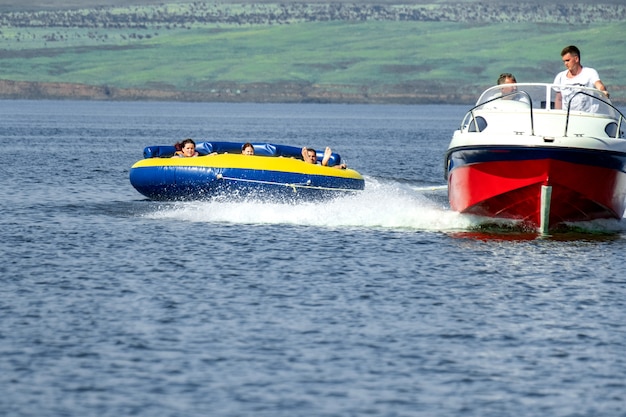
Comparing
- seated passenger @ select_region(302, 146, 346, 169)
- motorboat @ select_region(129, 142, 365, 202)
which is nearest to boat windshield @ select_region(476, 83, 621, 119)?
motorboat @ select_region(129, 142, 365, 202)

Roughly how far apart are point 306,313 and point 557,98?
9687 millimetres

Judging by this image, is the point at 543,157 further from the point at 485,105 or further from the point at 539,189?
the point at 485,105

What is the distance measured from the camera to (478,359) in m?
14.4

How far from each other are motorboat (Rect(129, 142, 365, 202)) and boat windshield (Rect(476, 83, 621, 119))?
5562 mm

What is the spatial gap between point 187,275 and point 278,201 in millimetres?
9279

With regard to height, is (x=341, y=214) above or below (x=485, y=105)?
below

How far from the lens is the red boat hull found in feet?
77.3

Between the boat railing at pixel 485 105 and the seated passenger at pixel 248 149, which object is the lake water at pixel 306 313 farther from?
the boat railing at pixel 485 105

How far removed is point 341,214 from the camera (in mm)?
28875

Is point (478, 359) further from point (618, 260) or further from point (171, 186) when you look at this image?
point (171, 186)

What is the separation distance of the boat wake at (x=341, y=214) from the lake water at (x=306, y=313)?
0.07 metres

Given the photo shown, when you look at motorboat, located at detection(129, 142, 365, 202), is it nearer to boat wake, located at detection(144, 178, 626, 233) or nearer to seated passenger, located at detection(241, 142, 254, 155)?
boat wake, located at detection(144, 178, 626, 233)

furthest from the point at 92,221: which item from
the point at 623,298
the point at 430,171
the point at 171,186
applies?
the point at 430,171

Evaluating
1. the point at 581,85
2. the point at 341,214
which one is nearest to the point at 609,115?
the point at 581,85
